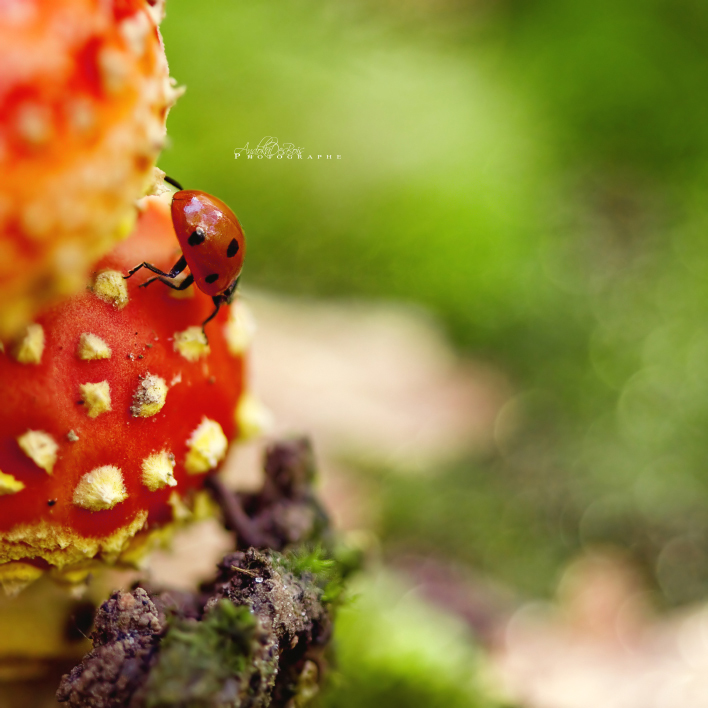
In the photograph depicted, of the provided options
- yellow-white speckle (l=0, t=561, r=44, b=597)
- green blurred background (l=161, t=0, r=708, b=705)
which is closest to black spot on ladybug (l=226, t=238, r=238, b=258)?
yellow-white speckle (l=0, t=561, r=44, b=597)

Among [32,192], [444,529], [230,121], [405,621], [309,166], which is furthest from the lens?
[309,166]

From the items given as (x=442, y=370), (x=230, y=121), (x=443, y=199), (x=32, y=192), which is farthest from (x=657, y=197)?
(x=32, y=192)

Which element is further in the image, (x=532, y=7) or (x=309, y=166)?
(x=532, y=7)

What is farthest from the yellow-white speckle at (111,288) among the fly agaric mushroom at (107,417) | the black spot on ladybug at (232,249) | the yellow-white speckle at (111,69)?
the yellow-white speckle at (111,69)

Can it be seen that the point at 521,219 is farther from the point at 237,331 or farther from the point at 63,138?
the point at 63,138

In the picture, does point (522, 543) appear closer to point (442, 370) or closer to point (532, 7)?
point (442, 370)

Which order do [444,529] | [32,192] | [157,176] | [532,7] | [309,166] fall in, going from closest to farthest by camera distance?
[32,192], [157,176], [444,529], [309,166], [532,7]

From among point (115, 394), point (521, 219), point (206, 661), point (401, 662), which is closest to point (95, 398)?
point (115, 394)
